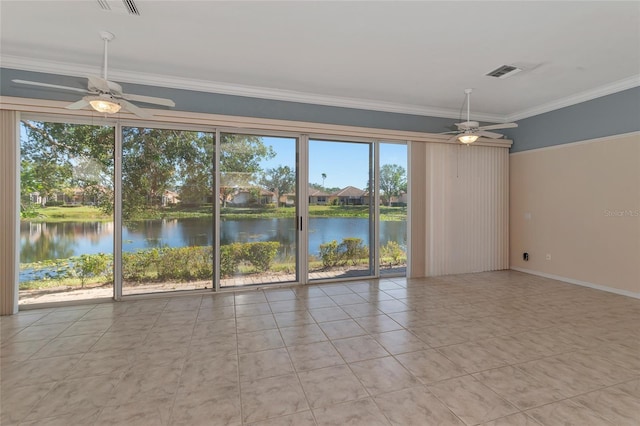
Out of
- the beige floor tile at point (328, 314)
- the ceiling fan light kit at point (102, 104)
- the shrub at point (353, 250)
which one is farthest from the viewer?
the shrub at point (353, 250)

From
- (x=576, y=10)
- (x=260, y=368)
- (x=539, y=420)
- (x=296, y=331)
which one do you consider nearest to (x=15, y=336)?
(x=260, y=368)

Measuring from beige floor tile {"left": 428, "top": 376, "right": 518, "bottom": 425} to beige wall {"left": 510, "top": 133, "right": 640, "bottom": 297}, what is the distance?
3.96 meters

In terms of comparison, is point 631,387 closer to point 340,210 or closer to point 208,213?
point 340,210

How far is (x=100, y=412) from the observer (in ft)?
6.45

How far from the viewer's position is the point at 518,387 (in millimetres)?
2227

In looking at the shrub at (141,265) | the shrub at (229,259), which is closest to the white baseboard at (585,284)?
the shrub at (229,259)

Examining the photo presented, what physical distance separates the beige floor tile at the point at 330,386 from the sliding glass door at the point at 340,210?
2.66 metres

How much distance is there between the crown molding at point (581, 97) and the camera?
13.9ft

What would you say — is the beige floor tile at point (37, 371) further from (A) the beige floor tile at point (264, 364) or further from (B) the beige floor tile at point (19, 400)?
(A) the beige floor tile at point (264, 364)

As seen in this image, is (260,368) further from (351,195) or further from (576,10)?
(576,10)

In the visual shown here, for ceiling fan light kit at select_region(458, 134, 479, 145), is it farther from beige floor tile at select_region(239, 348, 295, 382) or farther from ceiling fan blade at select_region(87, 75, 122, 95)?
ceiling fan blade at select_region(87, 75, 122, 95)

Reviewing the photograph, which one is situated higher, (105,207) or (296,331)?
(105,207)

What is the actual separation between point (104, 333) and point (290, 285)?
2.51m

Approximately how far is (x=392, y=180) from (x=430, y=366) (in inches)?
139
